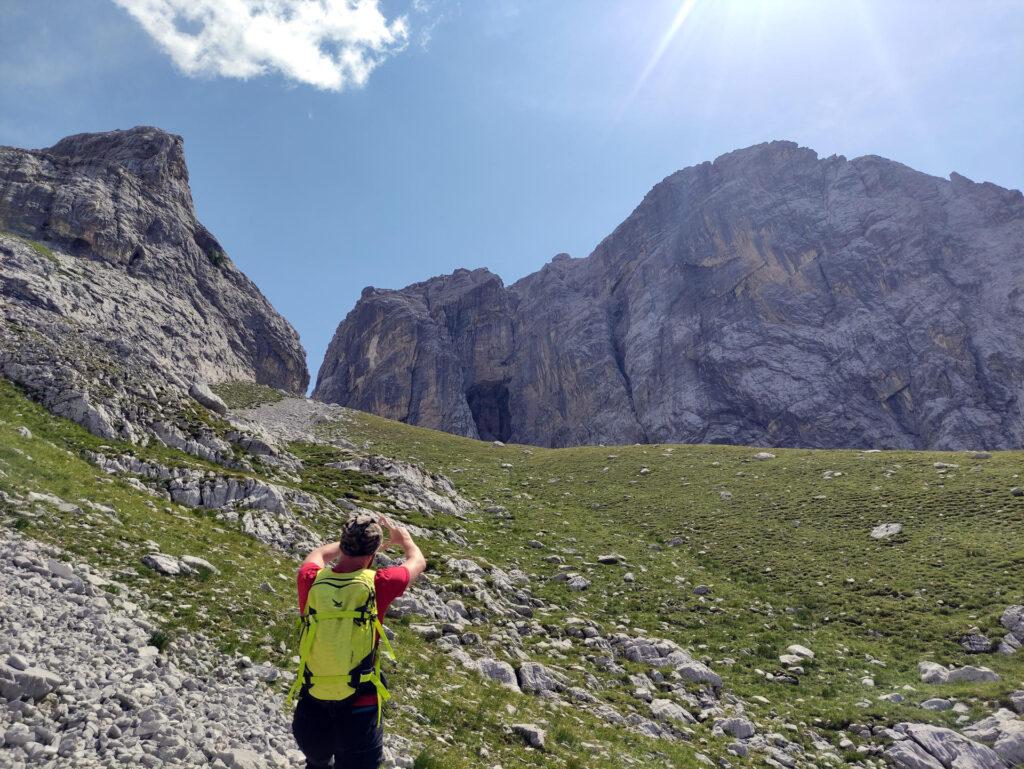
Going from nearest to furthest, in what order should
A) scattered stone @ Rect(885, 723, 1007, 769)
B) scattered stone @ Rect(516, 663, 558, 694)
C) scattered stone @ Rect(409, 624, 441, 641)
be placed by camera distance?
1. scattered stone @ Rect(885, 723, 1007, 769)
2. scattered stone @ Rect(516, 663, 558, 694)
3. scattered stone @ Rect(409, 624, 441, 641)

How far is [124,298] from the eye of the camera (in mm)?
86500

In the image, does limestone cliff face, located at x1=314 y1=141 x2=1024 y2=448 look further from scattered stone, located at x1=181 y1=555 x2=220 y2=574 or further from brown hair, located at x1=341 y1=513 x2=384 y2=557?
brown hair, located at x1=341 y1=513 x2=384 y2=557

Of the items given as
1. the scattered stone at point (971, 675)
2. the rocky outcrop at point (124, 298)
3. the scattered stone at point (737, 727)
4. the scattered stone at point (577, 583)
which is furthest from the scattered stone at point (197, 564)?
the scattered stone at point (971, 675)

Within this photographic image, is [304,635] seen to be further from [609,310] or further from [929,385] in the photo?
[609,310]

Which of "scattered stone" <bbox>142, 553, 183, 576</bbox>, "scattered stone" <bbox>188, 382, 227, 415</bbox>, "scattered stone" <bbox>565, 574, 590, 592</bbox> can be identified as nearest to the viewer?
"scattered stone" <bbox>142, 553, 183, 576</bbox>

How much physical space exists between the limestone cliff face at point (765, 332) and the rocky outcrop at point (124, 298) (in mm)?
67782

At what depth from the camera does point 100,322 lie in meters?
70.7

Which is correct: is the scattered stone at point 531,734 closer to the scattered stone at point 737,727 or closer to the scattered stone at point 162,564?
the scattered stone at point 737,727

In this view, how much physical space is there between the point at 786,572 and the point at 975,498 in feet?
52.0

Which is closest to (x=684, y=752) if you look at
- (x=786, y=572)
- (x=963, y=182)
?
(x=786, y=572)

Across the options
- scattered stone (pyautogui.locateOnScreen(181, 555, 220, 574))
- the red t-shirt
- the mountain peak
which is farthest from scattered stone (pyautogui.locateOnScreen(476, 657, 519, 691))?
the mountain peak

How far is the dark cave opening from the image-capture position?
188 m

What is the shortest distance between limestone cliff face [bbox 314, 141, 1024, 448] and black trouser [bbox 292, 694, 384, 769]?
14615 centimetres

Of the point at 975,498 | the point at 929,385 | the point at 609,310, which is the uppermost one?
the point at 609,310
